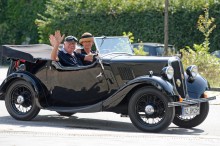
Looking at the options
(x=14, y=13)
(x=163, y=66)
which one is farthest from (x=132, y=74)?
(x=14, y=13)

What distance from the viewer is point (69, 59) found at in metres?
13.1

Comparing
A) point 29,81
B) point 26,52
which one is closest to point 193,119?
point 29,81

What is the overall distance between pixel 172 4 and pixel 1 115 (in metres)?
21.8

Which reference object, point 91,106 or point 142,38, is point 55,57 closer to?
point 91,106

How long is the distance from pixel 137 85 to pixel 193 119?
57.2 inches

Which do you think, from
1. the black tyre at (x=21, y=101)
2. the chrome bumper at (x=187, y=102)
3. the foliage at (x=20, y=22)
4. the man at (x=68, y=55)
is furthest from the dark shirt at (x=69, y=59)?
the foliage at (x=20, y=22)

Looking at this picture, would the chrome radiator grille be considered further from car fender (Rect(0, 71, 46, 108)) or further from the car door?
car fender (Rect(0, 71, 46, 108))

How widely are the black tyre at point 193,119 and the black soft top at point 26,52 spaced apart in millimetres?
2699

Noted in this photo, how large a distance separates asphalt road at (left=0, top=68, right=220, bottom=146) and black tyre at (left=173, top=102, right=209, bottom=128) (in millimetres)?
116

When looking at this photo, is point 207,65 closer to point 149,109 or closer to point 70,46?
point 70,46

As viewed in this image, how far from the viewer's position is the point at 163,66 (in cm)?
1212

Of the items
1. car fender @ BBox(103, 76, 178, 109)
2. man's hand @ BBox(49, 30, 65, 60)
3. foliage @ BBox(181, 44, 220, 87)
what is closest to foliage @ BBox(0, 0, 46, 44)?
foliage @ BBox(181, 44, 220, 87)

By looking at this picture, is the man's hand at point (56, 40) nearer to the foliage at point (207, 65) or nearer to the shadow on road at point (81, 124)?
the shadow on road at point (81, 124)

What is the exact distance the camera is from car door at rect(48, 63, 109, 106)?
12.6 metres
